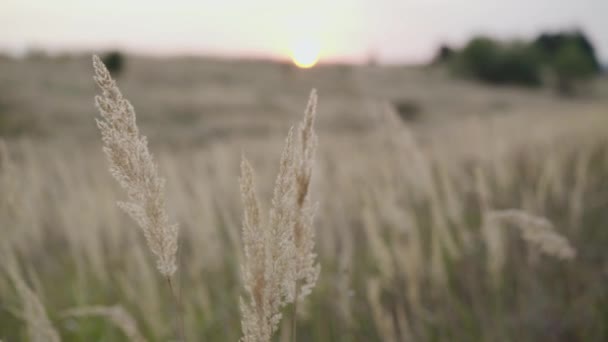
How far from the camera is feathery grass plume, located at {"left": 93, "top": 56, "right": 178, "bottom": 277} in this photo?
0.63 meters

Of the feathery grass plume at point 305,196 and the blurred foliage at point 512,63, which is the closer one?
the feathery grass plume at point 305,196

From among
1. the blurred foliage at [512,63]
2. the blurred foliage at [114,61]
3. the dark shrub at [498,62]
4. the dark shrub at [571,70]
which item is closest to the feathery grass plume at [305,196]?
the blurred foliage at [114,61]

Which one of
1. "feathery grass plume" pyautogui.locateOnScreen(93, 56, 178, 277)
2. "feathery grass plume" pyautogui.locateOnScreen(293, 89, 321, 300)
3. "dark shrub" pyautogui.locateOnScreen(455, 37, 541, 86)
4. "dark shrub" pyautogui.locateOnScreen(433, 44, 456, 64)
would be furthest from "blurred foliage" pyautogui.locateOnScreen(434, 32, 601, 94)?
"feathery grass plume" pyautogui.locateOnScreen(93, 56, 178, 277)

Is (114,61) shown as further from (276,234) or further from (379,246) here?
(276,234)

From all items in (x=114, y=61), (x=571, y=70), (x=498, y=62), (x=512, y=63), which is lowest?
(x=571, y=70)

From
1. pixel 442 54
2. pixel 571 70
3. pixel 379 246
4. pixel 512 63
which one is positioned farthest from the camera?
pixel 442 54

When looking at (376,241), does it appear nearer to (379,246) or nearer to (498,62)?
(379,246)

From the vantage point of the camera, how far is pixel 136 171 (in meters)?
0.64

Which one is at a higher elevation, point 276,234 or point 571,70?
point 571,70

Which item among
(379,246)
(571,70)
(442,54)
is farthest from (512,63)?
(379,246)

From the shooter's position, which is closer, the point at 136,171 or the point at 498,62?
the point at 136,171

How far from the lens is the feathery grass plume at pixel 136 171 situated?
63 centimetres

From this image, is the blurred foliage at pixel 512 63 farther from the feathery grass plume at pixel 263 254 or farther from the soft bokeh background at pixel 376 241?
the feathery grass plume at pixel 263 254

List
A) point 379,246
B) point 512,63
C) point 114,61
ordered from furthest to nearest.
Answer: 1. point 512,63
2. point 114,61
3. point 379,246
